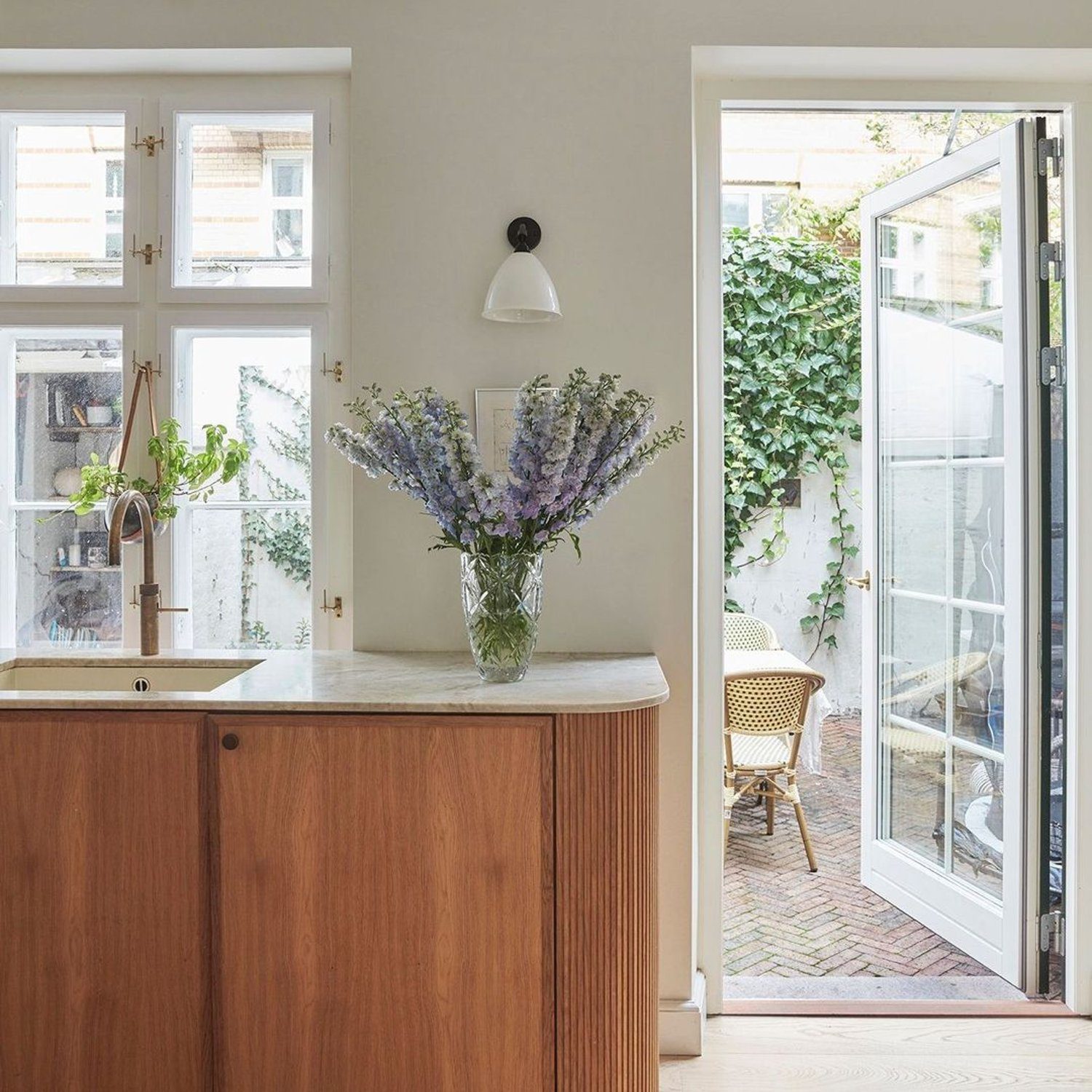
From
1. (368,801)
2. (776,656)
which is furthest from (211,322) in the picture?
(776,656)

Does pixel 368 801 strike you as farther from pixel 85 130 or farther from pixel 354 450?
pixel 85 130

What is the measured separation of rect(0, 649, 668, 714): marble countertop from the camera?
1.70 meters

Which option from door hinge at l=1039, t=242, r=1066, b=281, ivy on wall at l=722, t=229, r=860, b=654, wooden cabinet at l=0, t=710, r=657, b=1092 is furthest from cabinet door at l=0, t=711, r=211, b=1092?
ivy on wall at l=722, t=229, r=860, b=654

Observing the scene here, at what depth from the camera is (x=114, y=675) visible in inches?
89.0

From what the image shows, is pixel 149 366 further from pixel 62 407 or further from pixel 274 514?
pixel 274 514

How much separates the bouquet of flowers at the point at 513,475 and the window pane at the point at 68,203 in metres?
1.11

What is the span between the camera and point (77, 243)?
8.00 ft

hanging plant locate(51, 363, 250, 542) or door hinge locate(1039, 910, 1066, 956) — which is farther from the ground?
hanging plant locate(51, 363, 250, 542)

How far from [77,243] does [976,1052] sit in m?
3.08

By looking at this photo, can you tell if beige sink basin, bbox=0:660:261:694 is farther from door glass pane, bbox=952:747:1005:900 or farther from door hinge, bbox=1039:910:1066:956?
door hinge, bbox=1039:910:1066:956

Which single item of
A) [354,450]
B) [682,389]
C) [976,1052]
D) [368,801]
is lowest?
[976,1052]

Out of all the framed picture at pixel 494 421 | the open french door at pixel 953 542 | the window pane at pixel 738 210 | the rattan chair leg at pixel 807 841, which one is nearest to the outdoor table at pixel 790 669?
the rattan chair leg at pixel 807 841

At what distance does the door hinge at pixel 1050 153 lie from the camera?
2.42 meters

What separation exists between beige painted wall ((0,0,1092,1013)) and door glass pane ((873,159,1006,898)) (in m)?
0.66
